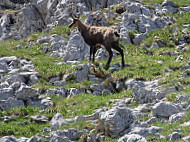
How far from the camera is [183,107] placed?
46.4 ft

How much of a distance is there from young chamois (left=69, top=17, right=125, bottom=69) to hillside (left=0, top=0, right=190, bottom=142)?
0.62 m

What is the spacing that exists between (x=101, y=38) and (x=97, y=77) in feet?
10.9

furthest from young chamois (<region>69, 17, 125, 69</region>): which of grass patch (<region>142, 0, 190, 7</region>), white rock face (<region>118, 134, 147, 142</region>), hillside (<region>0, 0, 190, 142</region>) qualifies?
grass patch (<region>142, 0, 190, 7</region>)

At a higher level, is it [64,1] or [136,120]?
[64,1]

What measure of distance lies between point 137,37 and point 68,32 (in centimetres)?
480

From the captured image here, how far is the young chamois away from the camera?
2131 cm

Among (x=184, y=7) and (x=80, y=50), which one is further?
(x=184, y=7)

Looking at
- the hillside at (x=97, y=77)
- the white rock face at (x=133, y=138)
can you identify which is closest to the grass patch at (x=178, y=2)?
the hillside at (x=97, y=77)

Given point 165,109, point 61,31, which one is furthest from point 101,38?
point 165,109

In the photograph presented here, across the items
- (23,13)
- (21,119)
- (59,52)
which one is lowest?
(21,119)

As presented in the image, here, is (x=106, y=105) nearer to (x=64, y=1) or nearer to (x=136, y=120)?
(x=136, y=120)

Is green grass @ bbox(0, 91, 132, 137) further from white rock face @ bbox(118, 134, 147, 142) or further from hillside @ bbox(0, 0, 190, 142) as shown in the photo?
white rock face @ bbox(118, 134, 147, 142)

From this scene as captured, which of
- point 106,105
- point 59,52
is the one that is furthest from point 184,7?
point 106,105

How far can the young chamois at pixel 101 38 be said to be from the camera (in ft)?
69.9
